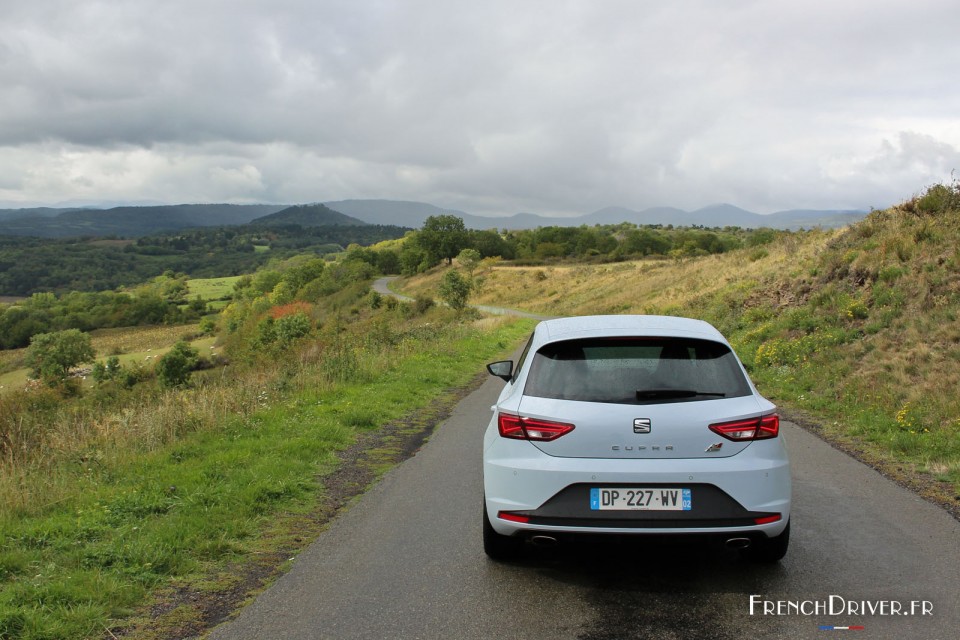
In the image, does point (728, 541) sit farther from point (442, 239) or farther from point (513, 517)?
point (442, 239)

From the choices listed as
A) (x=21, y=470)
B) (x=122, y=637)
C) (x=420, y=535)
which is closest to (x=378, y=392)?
(x=21, y=470)

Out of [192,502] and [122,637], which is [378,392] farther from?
[122,637]

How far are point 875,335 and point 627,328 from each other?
11.0 meters

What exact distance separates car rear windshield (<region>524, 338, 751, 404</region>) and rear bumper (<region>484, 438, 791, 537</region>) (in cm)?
40

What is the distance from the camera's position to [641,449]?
4156 millimetres

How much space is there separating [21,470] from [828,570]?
7101 millimetres

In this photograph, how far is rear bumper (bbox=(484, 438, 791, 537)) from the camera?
4.08 metres

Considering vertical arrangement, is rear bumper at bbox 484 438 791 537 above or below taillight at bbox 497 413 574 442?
below

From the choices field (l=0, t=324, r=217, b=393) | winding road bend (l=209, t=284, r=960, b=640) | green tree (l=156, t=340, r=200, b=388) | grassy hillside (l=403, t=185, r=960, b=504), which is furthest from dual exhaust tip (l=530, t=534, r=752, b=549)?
field (l=0, t=324, r=217, b=393)

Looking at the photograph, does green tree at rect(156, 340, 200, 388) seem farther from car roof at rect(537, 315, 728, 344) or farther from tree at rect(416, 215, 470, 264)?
tree at rect(416, 215, 470, 264)

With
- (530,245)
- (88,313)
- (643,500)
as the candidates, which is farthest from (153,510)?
(530,245)

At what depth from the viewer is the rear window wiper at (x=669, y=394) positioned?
4.27 meters

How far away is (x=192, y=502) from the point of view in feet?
20.0

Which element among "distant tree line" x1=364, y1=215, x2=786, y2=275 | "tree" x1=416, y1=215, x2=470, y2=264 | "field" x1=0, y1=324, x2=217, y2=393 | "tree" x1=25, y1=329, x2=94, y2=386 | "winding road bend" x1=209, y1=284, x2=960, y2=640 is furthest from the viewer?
"tree" x1=416, y1=215, x2=470, y2=264
